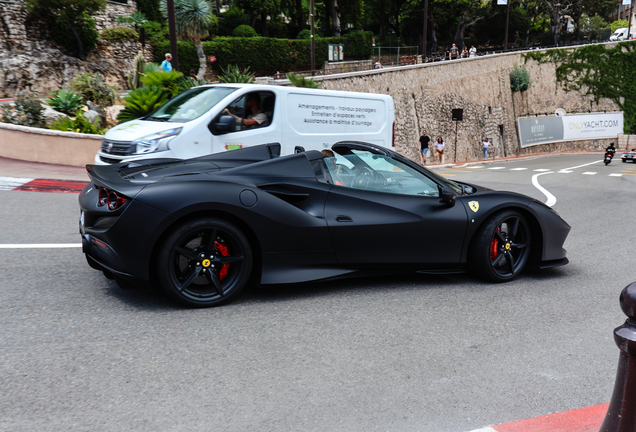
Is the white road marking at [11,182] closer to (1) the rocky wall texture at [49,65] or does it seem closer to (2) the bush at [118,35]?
(1) the rocky wall texture at [49,65]

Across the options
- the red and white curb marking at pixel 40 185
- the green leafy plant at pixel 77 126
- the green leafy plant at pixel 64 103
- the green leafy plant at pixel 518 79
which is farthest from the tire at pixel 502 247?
the green leafy plant at pixel 518 79

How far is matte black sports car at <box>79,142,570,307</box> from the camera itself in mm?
3869

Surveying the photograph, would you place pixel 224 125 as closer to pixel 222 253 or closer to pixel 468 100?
pixel 222 253

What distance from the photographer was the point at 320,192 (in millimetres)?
4438

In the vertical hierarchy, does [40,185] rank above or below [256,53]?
below

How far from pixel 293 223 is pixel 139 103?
9404 millimetres

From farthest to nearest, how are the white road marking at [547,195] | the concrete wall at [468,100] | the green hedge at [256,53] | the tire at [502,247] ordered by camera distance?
the green hedge at [256,53] → the concrete wall at [468,100] → the white road marking at [547,195] → the tire at [502,247]

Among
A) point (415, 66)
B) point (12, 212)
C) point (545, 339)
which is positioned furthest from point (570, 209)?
point (415, 66)

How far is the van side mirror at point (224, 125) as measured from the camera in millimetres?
8938

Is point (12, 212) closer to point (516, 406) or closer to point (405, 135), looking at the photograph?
point (516, 406)

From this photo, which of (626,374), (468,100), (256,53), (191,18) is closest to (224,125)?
(626,374)

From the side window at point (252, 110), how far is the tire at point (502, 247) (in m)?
5.39

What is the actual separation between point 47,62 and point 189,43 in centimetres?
1027

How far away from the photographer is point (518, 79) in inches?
1955
